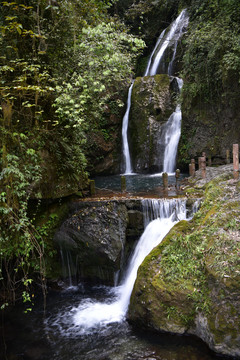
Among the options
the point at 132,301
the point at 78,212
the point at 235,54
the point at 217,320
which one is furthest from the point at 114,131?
the point at 217,320

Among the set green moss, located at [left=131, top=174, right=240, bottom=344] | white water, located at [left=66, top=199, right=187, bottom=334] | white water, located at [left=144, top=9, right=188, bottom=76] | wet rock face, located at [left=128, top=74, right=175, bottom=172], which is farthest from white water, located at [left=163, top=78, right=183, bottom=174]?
green moss, located at [left=131, top=174, right=240, bottom=344]

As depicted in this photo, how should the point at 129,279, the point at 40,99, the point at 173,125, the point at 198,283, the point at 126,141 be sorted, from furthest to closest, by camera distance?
the point at 126,141, the point at 173,125, the point at 40,99, the point at 129,279, the point at 198,283

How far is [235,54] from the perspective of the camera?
1095 cm

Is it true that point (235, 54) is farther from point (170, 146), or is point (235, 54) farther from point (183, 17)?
point (183, 17)

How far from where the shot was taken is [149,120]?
15859 mm

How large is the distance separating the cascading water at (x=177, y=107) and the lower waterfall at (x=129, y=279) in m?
7.20

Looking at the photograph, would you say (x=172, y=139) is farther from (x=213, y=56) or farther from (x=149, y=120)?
(x=213, y=56)

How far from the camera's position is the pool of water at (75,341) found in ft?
15.5

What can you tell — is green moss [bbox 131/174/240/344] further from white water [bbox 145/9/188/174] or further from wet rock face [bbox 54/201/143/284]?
white water [bbox 145/9/188/174]

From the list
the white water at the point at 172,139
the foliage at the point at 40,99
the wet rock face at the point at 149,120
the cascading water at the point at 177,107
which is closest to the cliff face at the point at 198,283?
the foliage at the point at 40,99

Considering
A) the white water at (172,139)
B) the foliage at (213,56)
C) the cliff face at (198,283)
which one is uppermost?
the foliage at (213,56)

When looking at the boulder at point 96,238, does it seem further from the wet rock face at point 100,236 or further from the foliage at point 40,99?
the foliage at point 40,99

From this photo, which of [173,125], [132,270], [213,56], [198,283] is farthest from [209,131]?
[198,283]

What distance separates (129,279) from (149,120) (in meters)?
10.6
